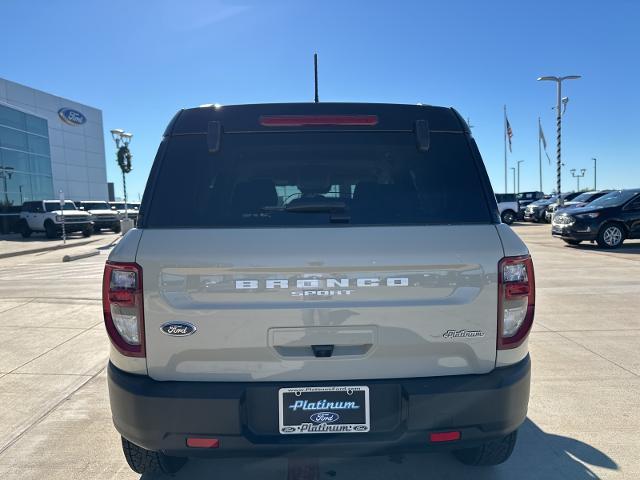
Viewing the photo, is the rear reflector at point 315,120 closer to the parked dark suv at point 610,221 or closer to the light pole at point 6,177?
the parked dark suv at point 610,221

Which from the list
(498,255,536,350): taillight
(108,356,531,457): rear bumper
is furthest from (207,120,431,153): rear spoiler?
(108,356,531,457): rear bumper

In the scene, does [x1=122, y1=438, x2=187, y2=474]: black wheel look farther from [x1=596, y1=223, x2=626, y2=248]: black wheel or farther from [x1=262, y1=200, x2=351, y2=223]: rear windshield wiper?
[x1=596, y1=223, x2=626, y2=248]: black wheel

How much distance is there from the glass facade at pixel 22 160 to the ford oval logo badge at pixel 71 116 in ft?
33.5

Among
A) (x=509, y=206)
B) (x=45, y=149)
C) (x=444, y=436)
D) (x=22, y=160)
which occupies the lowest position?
(x=444, y=436)

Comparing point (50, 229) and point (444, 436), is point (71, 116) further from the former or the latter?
point (444, 436)

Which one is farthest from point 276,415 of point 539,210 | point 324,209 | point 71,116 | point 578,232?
point 71,116

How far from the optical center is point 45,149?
3650 centimetres

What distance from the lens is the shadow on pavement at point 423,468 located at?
2.59 metres

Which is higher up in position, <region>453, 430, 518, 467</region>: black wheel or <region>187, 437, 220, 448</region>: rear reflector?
<region>187, 437, 220, 448</region>: rear reflector

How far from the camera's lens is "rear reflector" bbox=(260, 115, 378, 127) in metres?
2.27

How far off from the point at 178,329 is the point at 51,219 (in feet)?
80.0

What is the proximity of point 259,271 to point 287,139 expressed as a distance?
75 centimetres

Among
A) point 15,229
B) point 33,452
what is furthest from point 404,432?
point 15,229

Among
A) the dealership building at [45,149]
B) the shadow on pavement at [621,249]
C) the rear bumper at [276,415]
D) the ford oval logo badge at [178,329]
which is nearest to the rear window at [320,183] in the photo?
the ford oval logo badge at [178,329]
